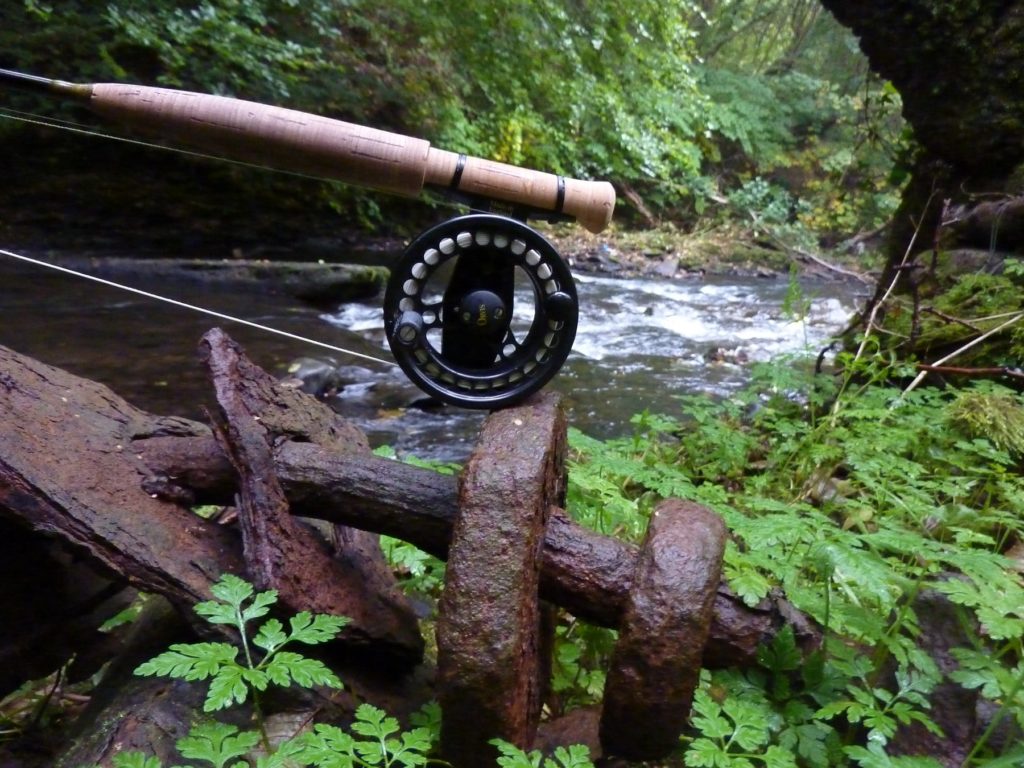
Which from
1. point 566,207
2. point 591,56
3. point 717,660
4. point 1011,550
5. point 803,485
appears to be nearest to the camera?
point 717,660

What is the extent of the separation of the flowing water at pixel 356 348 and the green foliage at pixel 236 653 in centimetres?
323

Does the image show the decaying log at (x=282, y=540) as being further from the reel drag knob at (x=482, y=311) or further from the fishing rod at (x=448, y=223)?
the reel drag knob at (x=482, y=311)

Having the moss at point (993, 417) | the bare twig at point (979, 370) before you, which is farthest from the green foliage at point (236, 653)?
the bare twig at point (979, 370)

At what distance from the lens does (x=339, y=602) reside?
162 cm

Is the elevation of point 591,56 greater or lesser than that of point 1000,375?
greater

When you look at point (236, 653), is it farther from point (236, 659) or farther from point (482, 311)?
point (482, 311)

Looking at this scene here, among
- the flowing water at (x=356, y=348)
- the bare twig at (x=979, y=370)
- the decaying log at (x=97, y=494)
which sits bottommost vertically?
the flowing water at (x=356, y=348)

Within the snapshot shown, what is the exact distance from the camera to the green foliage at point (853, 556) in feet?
4.47

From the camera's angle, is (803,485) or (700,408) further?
(700,408)

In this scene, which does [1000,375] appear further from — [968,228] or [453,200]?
[453,200]

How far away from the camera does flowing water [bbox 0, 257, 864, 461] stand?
5.04 metres

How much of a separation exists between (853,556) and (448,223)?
1187 mm

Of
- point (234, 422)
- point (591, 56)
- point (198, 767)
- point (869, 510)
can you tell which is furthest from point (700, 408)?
point (591, 56)

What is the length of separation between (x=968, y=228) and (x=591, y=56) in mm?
5599
